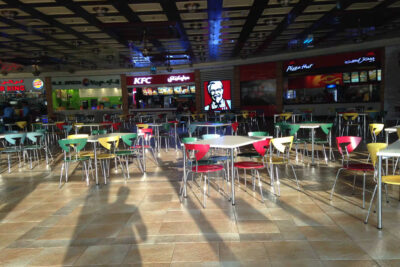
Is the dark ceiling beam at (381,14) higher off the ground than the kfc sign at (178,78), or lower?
higher

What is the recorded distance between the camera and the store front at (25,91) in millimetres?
19062

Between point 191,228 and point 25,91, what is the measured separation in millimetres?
19530

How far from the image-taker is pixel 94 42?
11508 mm

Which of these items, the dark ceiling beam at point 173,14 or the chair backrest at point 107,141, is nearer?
the chair backrest at point 107,141

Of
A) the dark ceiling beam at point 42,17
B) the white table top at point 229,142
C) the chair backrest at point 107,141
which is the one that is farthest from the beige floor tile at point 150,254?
the dark ceiling beam at point 42,17

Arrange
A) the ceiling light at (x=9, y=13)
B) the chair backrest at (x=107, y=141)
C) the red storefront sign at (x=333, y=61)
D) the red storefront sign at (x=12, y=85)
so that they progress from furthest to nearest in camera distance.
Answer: the red storefront sign at (x=12, y=85) → the red storefront sign at (x=333, y=61) → the ceiling light at (x=9, y=13) → the chair backrest at (x=107, y=141)

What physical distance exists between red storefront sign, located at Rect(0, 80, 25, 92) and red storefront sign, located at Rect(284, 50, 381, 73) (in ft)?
50.8

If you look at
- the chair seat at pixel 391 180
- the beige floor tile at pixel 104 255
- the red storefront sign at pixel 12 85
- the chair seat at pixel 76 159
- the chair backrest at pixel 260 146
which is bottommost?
the beige floor tile at pixel 104 255

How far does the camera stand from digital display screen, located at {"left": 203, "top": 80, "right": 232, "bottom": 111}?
1780 cm

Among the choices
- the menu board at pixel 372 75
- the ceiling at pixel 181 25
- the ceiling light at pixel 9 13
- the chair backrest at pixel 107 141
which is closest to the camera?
the chair backrest at pixel 107 141

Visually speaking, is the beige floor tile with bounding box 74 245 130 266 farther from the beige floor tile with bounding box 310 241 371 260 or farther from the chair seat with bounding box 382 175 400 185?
the chair seat with bounding box 382 175 400 185

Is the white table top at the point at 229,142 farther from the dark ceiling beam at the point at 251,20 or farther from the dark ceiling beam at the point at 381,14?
the dark ceiling beam at the point at 381,14

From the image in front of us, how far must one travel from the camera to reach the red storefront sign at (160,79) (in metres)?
18.4

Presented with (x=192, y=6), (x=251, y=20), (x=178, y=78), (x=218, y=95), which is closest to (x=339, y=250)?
(x=192, y=6)
